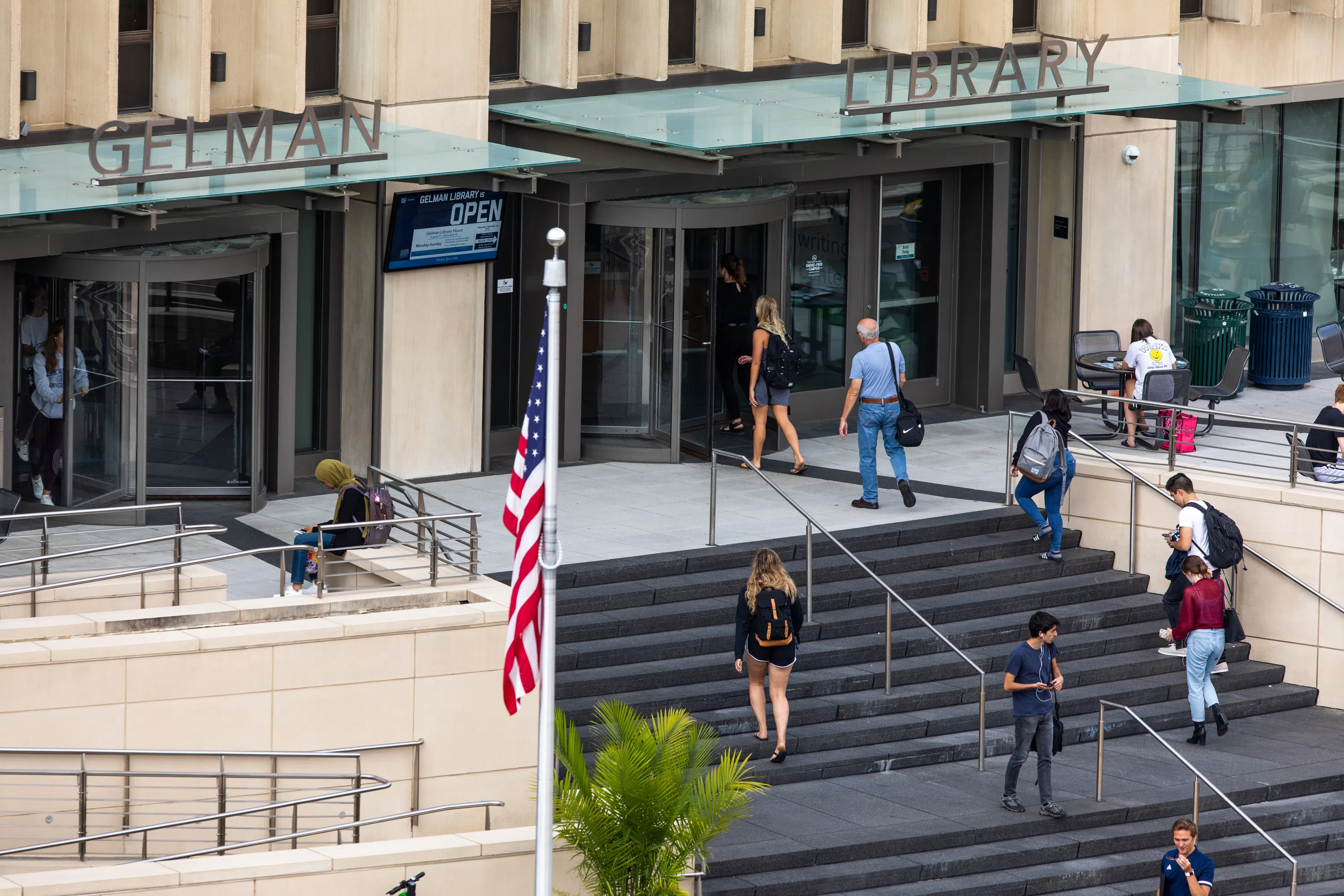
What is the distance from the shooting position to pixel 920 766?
17.5 m

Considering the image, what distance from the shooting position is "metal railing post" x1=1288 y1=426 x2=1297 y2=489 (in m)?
19.8

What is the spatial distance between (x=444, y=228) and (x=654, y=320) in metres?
2.44

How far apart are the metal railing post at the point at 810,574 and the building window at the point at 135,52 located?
716 cm

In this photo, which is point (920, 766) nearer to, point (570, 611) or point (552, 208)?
point (570, 611)

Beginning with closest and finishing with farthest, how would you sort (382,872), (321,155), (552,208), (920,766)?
1. (382,872)
2. (920,766)
3. (321,155)
4. (552,208)

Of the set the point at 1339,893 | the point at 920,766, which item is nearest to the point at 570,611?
the point at 920,766

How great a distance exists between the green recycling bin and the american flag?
51.8ft

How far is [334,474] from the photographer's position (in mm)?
17156

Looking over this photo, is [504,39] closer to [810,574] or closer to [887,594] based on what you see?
[810,574]

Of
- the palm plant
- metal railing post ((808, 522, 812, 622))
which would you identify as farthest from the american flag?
metal railing post ((808, 522, 812, 622))

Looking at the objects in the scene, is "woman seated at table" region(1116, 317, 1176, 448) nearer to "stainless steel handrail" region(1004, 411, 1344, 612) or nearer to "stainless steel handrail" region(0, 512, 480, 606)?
"stainless steel handrail" region(1004, 411, 1344, 612)

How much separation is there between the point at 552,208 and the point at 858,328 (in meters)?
3.59

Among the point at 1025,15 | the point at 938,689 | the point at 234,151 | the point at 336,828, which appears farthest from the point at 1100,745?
the point at 1025,15

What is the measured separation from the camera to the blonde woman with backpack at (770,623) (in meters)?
16.2
